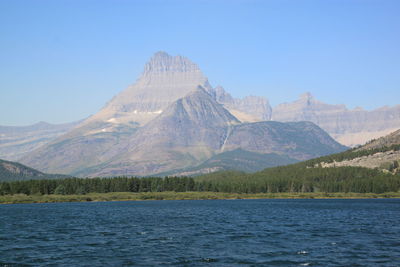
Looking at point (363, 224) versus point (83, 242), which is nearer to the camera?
point (83, 242)

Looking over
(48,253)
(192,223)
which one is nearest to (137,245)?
(48,253)

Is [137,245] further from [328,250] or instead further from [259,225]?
[259,225]

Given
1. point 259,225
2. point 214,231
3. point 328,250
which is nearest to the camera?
point 328,250

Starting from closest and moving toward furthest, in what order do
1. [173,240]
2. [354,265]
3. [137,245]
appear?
[354,265] → [137,245] → [173,240]

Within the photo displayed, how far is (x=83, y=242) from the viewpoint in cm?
9975

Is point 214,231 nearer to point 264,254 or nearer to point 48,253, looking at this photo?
point 264,254

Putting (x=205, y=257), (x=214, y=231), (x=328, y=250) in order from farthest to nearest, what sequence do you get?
(x=214, y=231) < (x=328, y=250) < (x=205, y=257)

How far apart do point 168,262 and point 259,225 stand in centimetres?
5489

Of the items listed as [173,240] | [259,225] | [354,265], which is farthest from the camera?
[259,225]

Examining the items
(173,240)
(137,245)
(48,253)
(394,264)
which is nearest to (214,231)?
(173,240)

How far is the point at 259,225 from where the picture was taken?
130m

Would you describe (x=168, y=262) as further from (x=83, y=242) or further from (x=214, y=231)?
(x=214, y=231)

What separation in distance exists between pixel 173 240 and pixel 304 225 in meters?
41.7

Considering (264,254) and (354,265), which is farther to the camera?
(264,254)
